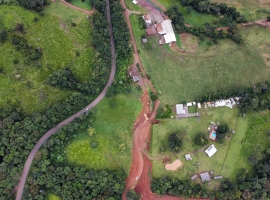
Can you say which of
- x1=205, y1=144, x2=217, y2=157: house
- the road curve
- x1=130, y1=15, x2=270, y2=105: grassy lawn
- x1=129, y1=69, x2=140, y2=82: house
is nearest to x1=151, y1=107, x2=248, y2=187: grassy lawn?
x1=205, y1=144, x2=217, y2=157: house

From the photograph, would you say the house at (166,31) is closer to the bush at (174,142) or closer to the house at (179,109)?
the house at (179,109)

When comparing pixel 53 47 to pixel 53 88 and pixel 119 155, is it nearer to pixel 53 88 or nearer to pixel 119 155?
pixel 53 88

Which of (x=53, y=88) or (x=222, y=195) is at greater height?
(x=53, y=88)

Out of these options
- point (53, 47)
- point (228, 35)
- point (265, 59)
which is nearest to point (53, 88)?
point (53, 47)

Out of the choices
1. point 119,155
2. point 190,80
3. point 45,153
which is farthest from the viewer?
point 190,80

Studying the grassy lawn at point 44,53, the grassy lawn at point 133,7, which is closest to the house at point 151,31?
the grassy lawn at point 133,7

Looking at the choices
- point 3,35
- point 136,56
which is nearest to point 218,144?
point 136,56

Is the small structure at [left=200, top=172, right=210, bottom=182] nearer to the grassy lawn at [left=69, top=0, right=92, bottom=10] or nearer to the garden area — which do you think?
the garden area
